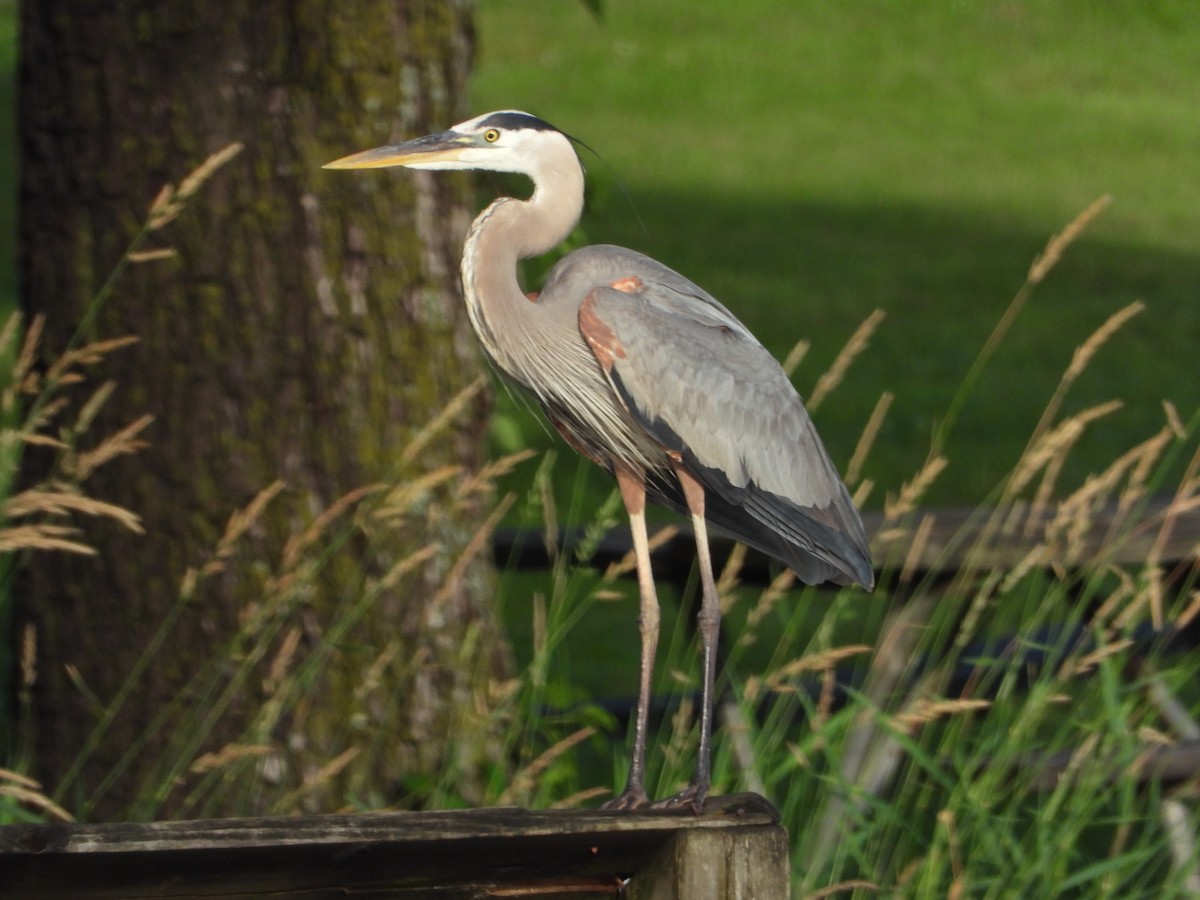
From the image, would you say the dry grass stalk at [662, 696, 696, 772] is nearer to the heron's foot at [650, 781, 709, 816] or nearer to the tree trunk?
Answer: the tree trunk

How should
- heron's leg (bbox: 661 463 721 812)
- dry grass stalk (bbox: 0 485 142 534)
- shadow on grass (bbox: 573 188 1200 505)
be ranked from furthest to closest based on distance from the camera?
shadow on grass (bbox: 573 188 1200 505), dry grass stalk (bbox: 0 485 142 534), heron's leg (bbox: 661 463 721 812)

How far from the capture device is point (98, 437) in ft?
12.2

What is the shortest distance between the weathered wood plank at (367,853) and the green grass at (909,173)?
300 cm

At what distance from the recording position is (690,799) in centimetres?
248

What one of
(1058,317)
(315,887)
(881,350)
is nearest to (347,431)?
(315,887)

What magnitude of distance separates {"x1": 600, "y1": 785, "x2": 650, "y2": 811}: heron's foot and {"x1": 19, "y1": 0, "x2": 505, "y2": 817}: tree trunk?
2.99 feet

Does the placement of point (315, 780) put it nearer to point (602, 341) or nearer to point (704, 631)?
point (704, 631)

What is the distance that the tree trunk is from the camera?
Answer: 3605 millimetres

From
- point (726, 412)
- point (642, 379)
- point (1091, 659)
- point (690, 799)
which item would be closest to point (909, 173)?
point (1091, 659)

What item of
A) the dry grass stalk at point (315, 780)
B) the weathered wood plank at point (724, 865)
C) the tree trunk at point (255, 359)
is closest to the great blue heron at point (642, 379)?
the weathered wood plank at point (724, 865)

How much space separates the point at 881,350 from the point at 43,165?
7.93m

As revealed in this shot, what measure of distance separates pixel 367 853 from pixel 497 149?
3.77 ft

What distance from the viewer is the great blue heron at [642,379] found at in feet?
8.59

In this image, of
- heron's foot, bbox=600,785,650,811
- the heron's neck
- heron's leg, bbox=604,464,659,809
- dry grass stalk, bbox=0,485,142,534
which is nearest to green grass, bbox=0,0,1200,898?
heron's leg, bbox=604,464,659,809
